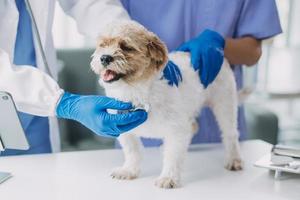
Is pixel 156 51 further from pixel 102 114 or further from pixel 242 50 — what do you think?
pixel 242 50

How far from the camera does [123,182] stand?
42.6 inches

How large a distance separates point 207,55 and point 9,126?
21.5 inches

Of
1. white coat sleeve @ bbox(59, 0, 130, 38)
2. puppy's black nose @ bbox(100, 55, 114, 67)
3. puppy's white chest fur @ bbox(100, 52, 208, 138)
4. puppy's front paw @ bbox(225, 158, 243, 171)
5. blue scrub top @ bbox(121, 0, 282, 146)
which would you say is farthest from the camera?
blue scrub top @ bbox(121, 0, 282, 146)

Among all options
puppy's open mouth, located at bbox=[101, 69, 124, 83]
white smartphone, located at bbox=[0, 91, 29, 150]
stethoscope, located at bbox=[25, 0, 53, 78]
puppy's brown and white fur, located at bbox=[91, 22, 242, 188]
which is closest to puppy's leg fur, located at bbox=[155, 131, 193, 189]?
puppy's brown and white fur, located at bbox=[91, 22, 242, 188]

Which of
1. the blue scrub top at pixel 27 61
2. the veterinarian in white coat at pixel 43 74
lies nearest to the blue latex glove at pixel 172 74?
the veterinarian in white coat at pixel 43 74

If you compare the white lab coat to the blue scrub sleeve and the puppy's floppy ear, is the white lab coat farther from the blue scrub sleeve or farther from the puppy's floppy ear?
the blue scrub sleeve

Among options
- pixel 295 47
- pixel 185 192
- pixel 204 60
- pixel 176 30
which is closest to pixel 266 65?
pixel 295 47

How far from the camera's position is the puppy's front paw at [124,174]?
43.6 inches

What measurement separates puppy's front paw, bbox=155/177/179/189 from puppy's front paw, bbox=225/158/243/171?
0.67ft

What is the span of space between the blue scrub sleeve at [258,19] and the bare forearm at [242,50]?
0.03 metres

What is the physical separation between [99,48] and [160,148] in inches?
19.6

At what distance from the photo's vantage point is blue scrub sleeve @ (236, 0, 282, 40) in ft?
4.71

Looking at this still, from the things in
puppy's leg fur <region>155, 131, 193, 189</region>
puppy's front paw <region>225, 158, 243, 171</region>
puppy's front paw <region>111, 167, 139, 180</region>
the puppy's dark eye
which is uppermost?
the puppy's dark eye

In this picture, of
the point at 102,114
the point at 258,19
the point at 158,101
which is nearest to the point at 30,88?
the point at 102,114
